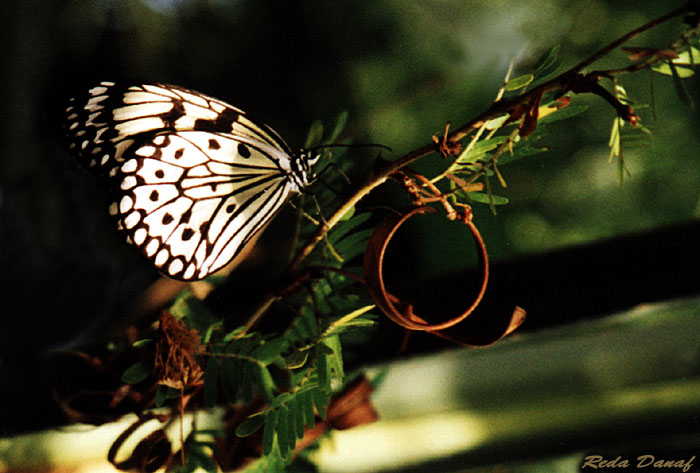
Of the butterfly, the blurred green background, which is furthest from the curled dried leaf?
the blurred green background

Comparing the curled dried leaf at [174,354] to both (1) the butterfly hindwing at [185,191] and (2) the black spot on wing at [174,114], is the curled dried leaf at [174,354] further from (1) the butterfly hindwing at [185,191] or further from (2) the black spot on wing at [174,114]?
(2) the black spot on wing at [174,114]

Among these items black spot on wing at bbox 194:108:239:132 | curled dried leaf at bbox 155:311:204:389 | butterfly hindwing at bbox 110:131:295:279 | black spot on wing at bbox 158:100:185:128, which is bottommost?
curled dried leaf at bbox 155:311:204:389

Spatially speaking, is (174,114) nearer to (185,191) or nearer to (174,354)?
(185,191)

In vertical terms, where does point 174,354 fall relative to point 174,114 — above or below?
below

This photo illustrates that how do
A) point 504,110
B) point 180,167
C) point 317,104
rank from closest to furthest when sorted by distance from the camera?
point 504,110 < point 180,167 < point 317,104

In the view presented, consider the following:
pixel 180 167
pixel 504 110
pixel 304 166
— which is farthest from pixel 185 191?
pixel 504 110

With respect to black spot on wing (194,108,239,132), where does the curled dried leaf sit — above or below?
below

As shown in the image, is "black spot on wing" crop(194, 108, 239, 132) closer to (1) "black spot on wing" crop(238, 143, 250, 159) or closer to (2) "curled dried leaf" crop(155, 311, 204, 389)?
(1) "black spot on wing" crop(238, 143, 250, 159)
